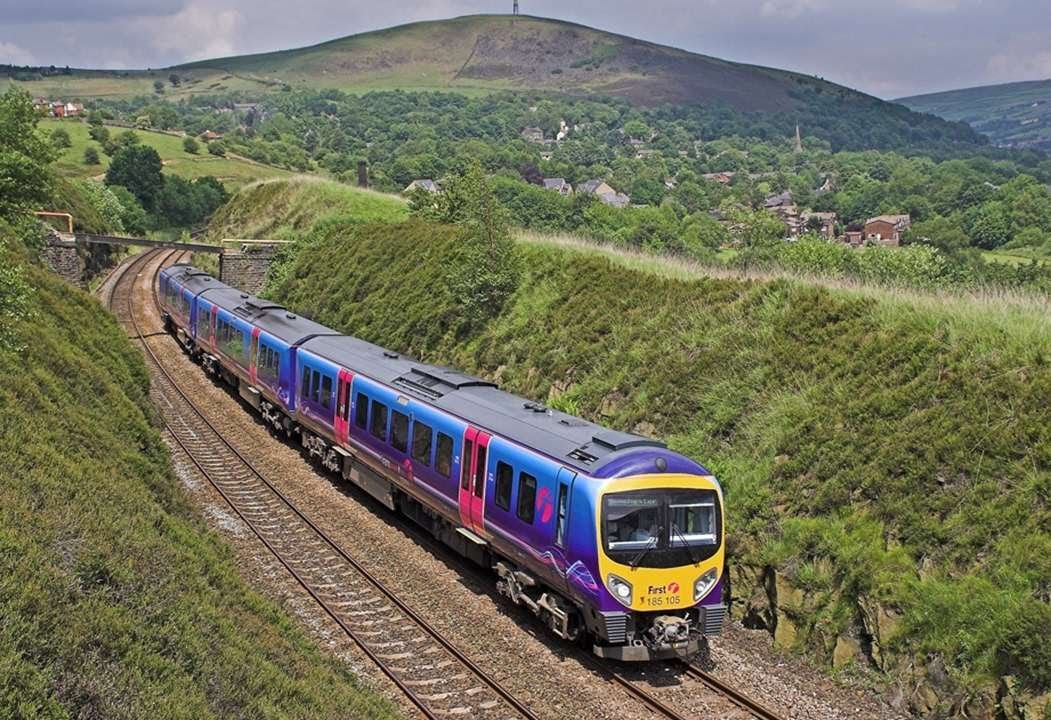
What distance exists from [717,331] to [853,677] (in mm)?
9993

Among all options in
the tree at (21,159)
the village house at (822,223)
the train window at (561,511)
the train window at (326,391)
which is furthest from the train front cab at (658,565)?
the village house at (822,223)

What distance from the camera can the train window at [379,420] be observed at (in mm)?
21797

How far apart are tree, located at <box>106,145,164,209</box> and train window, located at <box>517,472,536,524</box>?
10516cm

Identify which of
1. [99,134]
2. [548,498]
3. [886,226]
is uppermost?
[99,134]

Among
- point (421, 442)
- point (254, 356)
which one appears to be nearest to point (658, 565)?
point (421, 442)

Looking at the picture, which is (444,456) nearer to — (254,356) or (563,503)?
(563,503)

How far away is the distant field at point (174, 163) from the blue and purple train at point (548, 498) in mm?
104875

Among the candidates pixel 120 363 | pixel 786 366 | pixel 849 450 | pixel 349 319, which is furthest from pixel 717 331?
pixel 349 319

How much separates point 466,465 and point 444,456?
964 millimetres

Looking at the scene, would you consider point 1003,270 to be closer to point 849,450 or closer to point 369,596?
point 849,450

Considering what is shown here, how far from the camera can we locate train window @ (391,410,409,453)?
2062cm

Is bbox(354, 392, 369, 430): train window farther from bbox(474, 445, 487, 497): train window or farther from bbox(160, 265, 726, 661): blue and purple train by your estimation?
bbox(474, 445, 487, 497): train window

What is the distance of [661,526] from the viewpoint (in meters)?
14.9

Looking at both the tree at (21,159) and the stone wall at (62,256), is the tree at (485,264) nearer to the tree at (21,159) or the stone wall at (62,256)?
the tree at (21,159)
